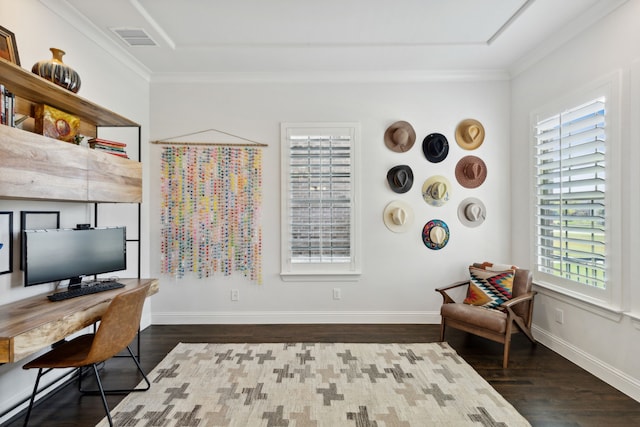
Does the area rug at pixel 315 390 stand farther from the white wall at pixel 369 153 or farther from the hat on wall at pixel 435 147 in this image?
the hat on wall at pixel 435 147

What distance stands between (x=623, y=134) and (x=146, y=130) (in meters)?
4.45

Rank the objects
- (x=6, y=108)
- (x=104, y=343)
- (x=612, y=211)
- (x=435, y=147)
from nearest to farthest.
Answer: (x=6, y=108), (x=104, y=343), (x=612, y=211), (x=435, y=147)

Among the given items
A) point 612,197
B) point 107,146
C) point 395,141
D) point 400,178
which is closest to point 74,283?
point 107,146

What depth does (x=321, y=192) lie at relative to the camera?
3930mm

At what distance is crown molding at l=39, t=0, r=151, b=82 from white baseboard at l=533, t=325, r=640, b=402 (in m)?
4.99

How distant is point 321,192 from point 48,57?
8.64 feet

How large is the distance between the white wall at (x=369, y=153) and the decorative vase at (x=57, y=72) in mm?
1676

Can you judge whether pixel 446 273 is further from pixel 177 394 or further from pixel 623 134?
pixel 177 394

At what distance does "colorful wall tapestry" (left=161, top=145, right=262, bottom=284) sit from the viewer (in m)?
3.88

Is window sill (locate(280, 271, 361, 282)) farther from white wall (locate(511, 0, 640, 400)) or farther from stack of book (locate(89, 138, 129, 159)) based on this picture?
stack of book (locate(89, 138, 129, 159))

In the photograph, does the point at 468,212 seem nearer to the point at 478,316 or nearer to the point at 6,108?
the point at 478,316

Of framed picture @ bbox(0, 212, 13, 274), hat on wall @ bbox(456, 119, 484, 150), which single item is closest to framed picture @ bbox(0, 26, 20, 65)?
framed picture @ bbox(0, 212, 13, 274)

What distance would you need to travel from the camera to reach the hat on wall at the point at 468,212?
388 centimetres

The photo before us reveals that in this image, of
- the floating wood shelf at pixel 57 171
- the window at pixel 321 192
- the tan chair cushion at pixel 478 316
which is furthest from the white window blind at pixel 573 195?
the floating wood shelf at pixel 57 171
